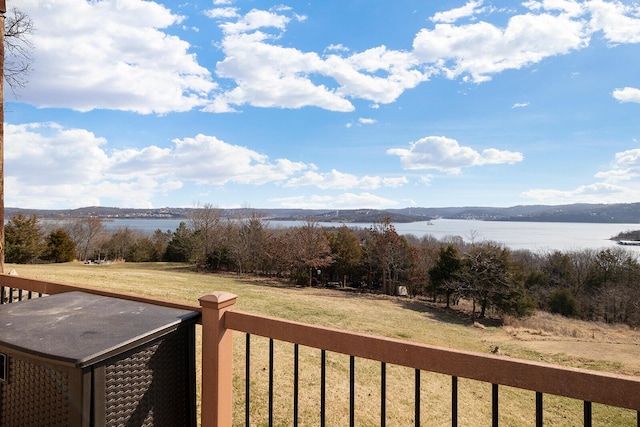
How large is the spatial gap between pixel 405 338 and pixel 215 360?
1224cm

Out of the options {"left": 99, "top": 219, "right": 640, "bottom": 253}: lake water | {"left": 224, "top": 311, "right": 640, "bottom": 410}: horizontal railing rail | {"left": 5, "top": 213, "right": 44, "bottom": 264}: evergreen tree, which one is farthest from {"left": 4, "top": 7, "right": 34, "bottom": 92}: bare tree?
{"left": 99, "top": 219, "right": 640, "bottom": 253}: lake water

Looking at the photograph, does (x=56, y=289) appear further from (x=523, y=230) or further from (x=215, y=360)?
(x=523, y=230)

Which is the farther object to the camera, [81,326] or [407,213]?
[407,213]

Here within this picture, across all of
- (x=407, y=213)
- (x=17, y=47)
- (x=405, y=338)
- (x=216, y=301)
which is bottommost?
(x=405, y=338)

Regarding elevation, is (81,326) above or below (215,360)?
above

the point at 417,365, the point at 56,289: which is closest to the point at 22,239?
the point at 56,289

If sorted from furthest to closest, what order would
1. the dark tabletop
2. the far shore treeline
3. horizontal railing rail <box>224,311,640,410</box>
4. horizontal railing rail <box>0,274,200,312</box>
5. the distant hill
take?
the distant hill, the far shore treeline, horizontal railing rail <box>0,274,200,312</box>, the dark tabletop, horizontal railing rail <box>224,311,640,410</box>

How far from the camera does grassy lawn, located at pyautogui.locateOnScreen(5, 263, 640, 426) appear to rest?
6.02 metres

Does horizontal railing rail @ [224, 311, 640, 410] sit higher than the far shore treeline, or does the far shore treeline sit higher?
horizontal railing rail @ [224, 311, 640, 410]

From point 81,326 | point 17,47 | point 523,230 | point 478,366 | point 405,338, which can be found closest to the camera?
point 478,366

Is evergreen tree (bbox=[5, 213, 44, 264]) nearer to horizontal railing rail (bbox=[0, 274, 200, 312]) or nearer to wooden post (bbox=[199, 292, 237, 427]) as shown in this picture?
horizontal railing rail (bbox=[0, 274, 200, 312])

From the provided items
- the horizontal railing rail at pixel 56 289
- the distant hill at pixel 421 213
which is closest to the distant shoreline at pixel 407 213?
the distant hill at pixel 421 213

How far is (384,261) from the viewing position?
2539cm

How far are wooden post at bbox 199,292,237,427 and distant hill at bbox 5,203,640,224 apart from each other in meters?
26.9
